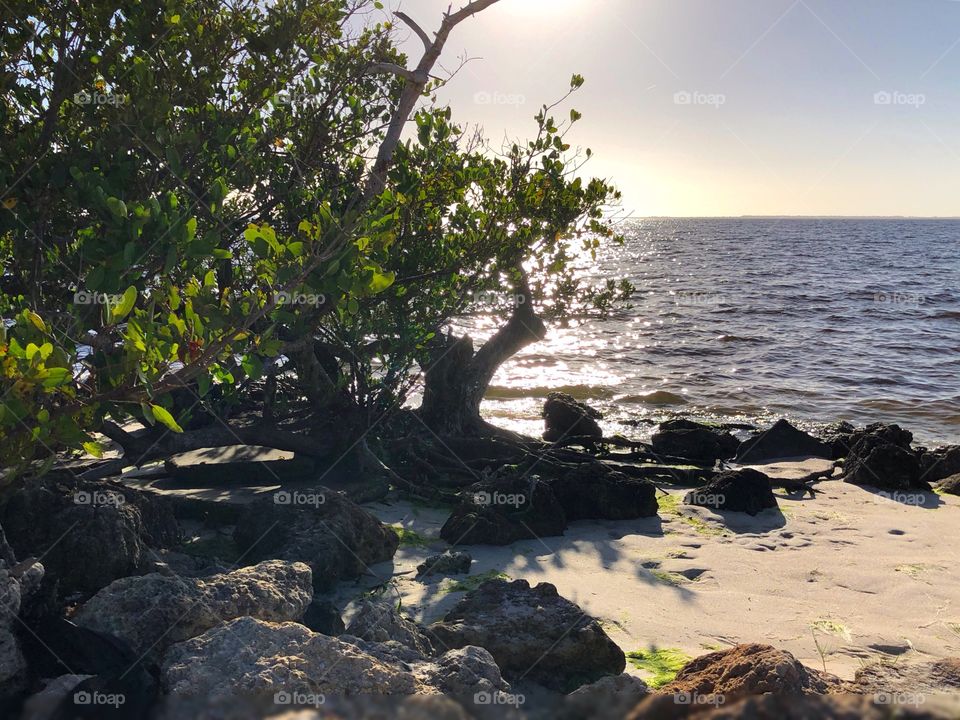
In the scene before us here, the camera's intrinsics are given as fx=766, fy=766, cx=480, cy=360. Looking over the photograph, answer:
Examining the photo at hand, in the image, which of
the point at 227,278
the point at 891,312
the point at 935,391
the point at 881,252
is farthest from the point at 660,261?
the point at 227,278

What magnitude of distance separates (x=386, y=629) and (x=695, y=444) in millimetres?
9679

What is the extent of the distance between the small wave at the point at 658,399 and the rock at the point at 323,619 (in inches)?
616

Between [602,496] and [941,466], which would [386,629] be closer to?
[602,496]

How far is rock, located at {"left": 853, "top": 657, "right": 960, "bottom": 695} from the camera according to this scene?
4.06 m

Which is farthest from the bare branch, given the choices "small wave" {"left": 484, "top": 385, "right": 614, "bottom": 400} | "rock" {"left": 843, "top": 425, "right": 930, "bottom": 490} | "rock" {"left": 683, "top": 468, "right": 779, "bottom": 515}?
"small wave" {"left": 484, "top": 385, "right": 614, "bottom": 400}

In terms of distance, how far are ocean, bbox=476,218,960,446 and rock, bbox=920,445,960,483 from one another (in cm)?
392

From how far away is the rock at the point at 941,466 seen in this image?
39.9ft

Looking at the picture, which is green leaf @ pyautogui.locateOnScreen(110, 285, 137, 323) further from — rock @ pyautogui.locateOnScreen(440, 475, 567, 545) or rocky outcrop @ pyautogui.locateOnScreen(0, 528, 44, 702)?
rock @ pyautogui.locateOnScreen(440, 475, 567, 545)

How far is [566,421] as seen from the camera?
14.3 m

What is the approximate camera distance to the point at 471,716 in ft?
4.75

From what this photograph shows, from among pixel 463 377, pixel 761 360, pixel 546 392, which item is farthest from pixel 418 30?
pixel 761 360

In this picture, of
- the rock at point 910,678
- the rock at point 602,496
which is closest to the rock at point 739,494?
the rock at point 602,496

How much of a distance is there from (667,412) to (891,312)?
23181 mm

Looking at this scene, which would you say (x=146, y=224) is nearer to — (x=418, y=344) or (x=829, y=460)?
(x=418, y=344)
